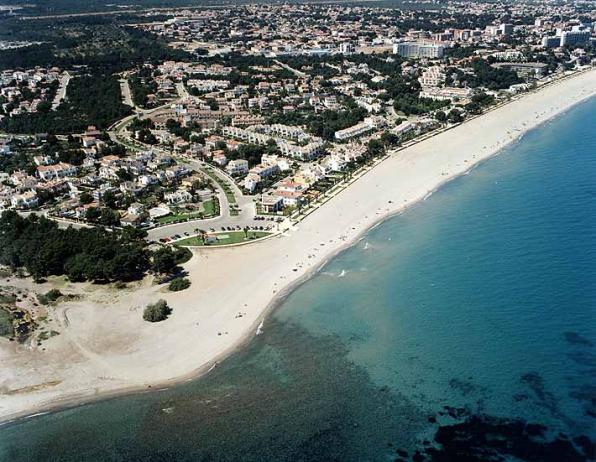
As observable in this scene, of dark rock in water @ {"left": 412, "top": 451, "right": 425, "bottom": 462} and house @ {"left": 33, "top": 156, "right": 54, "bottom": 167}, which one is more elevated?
house @ {"left": 33, "top": 156, "right": 54, "bottom": 167}

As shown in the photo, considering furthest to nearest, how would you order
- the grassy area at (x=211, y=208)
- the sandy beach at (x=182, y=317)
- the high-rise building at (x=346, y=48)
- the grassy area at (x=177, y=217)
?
the high-rise building at (x=346, y=48)
the grassy area at (x=211, y=208)
the grassy area at (x=177, y=217)
the sandy beach at (x=182, y=317)

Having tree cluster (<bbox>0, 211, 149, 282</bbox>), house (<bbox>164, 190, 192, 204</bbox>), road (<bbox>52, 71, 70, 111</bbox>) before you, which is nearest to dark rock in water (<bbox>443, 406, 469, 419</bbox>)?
tree cluster (<bbox>0, 211, 149, 282</bbox>)

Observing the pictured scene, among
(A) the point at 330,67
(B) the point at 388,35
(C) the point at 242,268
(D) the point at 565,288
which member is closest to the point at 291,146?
(C) the point at 242,268

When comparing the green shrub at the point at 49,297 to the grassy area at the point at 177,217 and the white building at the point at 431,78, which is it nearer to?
the grassy area at the point at 177,217

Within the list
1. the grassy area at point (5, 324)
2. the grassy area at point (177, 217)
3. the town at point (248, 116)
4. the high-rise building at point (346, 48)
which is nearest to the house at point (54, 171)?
the town at point (248, 116)

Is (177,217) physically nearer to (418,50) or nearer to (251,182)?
(251,182)

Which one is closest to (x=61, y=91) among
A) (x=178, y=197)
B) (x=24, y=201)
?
(x=24, y=201)

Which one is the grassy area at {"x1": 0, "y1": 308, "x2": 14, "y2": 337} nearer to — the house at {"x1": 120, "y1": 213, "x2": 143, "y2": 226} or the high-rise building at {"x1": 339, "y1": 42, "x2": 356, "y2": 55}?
the house at {"x1": 120, "y1": 213, "x2": 143, "y2": 226}

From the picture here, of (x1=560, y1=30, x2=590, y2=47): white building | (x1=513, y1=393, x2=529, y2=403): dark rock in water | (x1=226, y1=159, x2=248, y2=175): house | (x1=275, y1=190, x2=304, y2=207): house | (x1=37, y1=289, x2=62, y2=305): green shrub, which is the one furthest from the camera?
(x1=560, y1=30, x2=590, y2=47): white building
